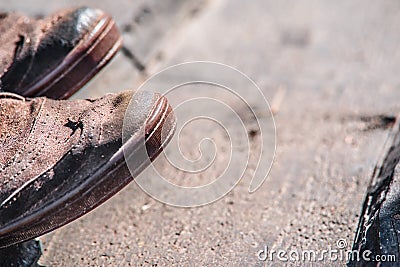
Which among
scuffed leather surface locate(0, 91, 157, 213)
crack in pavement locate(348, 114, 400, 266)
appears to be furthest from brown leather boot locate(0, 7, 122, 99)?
crack in pavement locate(348, 114, 400, 266)

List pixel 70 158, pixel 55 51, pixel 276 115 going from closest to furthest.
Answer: pixel 70 158 → pixel 55 51 → pixel 276 115

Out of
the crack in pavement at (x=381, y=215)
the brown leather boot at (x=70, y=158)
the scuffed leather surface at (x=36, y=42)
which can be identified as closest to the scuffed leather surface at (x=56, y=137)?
the brown leather boot at (x=70, y=158)

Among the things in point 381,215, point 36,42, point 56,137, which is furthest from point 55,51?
point 381,215

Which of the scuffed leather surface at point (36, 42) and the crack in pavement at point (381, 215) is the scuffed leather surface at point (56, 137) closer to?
the scuffed leather surface at point (36, 42)

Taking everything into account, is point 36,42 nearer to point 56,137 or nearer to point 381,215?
point 56,137

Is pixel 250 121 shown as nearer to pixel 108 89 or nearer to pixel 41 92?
pixel 108 89

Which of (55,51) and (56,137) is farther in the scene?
(55,51)
